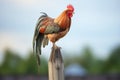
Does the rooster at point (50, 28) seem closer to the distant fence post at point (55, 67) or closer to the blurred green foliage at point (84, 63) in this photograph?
the distant fence post at point (55, 67)

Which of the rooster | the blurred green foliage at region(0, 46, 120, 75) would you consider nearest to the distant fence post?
the rooster

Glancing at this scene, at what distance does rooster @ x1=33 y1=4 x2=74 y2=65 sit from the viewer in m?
5.56

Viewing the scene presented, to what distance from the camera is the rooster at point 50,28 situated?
Result: 5559 millimetres

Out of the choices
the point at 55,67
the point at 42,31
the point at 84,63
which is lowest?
the point at 84,63

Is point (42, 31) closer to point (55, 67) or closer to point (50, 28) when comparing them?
point (50, 28)

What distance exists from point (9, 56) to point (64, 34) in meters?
43.6

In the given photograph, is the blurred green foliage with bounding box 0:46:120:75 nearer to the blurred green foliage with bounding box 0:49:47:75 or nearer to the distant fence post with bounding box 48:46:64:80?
the blurred green foliage with bounding box 0:49:47:75

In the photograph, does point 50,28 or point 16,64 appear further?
point 16,64

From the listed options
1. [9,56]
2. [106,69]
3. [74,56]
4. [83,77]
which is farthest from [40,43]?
[74,56]

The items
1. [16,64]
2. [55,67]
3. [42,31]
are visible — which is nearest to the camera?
[55,67]

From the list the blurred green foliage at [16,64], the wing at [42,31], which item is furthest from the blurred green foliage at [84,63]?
the wing at [42,31]

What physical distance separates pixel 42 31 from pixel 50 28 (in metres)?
0.10

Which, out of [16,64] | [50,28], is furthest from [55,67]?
[16,64]

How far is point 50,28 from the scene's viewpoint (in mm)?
5586
